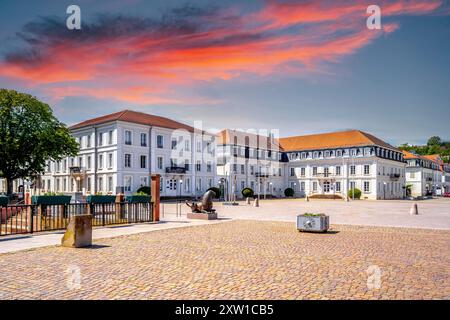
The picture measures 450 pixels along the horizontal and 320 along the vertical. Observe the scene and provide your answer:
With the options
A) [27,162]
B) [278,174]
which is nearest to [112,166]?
[27,162]

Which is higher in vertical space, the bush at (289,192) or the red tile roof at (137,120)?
the red tile roof at (137,120)

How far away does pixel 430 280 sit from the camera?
755cm

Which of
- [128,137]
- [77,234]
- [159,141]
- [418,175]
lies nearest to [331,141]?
[418,175]

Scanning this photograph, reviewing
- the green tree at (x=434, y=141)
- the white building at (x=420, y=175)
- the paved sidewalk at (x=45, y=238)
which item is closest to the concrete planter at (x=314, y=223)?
the paved sidewalk at (x=45, y=238)

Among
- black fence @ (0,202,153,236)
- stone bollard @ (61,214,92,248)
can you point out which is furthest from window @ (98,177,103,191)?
stone bollard @ (61,214,92,248)

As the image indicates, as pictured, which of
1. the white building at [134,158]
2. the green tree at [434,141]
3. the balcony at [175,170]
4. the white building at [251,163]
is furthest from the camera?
the green tree at [434,141]

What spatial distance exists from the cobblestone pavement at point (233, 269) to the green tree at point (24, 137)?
3183 centimetres

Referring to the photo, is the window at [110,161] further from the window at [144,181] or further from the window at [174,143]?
the window at [174,143]

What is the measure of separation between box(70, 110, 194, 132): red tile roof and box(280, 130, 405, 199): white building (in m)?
28.0

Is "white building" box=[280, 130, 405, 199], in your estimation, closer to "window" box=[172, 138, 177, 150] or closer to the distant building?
the distant building

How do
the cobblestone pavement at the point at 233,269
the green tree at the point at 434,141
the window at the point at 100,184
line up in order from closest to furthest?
the cobblestone pavement at the point at 233,269 → the window at the point at 100,184 → the green tree at the point at 434,141

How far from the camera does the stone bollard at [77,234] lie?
11.4m

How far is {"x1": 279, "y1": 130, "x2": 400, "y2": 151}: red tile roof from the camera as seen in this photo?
2692 inches

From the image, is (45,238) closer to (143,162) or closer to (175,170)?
(143,162)
